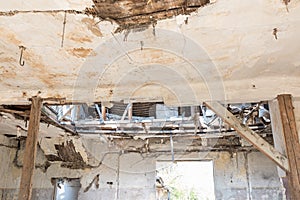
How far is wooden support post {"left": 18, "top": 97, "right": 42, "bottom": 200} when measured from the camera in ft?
8.30

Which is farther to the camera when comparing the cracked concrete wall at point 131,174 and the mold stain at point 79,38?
the cracked concrete wall at point 131,174

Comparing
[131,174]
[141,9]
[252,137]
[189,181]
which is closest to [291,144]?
[252,137]

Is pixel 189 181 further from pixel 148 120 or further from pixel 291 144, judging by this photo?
pixel 291 144

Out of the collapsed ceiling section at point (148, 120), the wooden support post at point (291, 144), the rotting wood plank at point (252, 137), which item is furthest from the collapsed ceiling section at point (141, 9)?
the collapsed ceiling section at point (148, 120)

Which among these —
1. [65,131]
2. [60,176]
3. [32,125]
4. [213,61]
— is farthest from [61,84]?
[60,176]

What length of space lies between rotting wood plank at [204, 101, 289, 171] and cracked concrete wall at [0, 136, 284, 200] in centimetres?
342

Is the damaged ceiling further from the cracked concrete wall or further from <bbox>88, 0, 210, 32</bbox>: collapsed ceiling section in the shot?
the cracked concrete wall

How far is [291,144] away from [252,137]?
14.2 inches

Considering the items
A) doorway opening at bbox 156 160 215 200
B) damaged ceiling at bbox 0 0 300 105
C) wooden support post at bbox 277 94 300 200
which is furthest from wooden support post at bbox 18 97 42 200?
doorway opening at bbox 156 160 215 200

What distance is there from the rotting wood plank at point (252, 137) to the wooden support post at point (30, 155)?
1.86 metres

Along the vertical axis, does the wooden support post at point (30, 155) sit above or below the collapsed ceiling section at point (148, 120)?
below

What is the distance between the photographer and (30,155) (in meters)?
2.70

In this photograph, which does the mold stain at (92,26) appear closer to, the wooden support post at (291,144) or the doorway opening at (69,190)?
the wooden support post at (291,144)

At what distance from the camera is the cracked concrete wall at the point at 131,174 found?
18.5 ft
